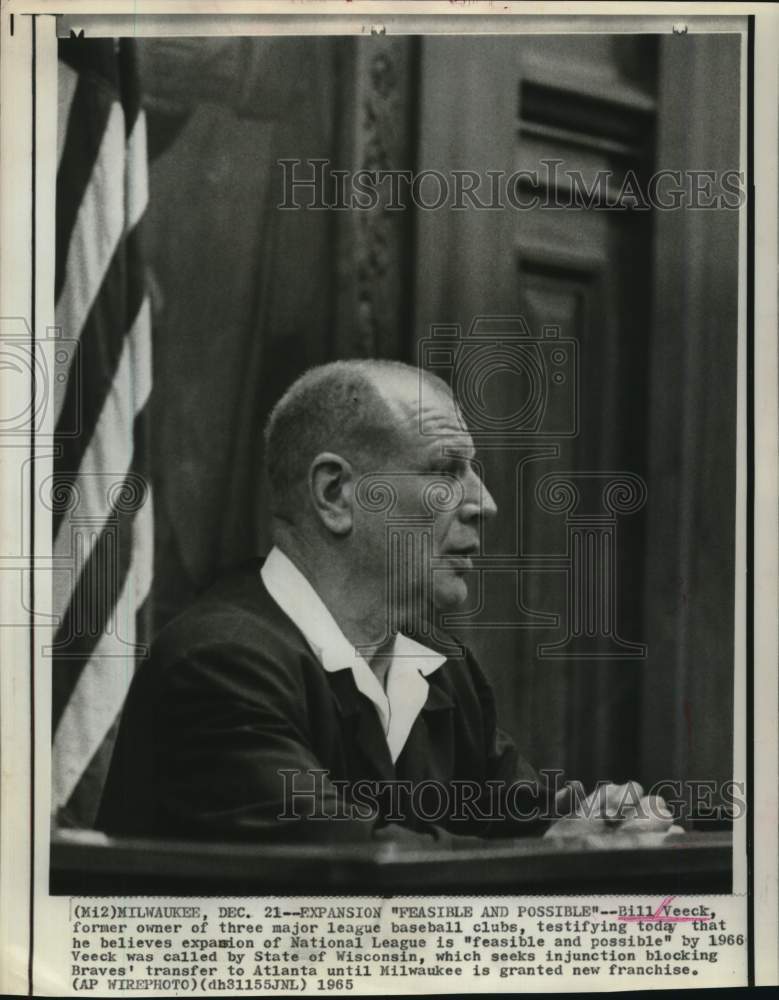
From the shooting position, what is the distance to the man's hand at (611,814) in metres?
3.29

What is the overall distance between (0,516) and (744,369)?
2006 mm

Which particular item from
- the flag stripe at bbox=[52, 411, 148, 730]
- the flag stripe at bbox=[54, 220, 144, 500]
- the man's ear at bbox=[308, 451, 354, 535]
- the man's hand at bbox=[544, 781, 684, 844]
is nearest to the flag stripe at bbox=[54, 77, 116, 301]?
the flag stripe at bbox=[54, 220, 144, 500]

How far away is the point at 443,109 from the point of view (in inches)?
131

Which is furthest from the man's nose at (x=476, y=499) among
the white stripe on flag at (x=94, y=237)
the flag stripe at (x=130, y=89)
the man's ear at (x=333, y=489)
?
the flag stripe at (x=130, y=89)

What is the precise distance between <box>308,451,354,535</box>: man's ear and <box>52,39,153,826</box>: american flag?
1.45 feet

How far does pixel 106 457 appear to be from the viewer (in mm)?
3301

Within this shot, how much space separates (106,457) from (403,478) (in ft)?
2.55

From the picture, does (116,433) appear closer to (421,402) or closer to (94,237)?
(94,237)

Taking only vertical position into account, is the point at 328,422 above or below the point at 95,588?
above

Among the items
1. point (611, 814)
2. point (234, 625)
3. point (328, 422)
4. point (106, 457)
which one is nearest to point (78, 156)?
point (106, 457)

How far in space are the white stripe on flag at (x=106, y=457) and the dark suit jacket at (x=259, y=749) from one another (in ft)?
1.00

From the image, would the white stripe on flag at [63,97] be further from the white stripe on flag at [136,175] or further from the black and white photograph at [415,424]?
the white stripe on flag at [136,175]

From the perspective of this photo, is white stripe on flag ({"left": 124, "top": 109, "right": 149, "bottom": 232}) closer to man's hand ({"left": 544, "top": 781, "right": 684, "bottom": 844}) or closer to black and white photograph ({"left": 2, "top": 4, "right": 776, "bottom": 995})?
black and white photograph ({"left": 2, "top": 4, "right": 776, "bottom": 995})

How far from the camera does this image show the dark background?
3.29m
